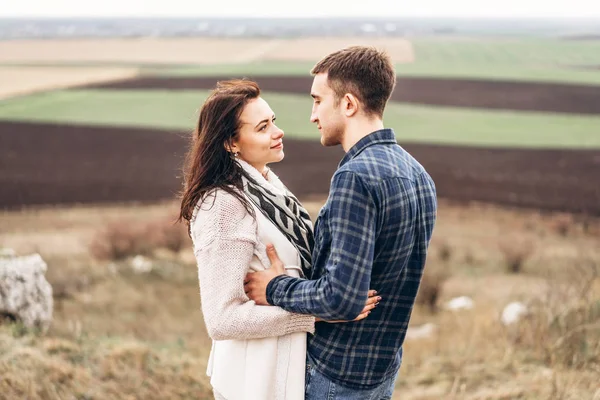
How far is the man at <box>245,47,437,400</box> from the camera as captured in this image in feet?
6.39

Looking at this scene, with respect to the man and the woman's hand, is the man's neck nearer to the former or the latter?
the man

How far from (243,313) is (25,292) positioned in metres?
4.90

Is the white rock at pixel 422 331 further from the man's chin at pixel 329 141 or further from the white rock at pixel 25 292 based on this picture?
the man's chin at pixel 329 141

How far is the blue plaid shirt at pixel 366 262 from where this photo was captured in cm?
193

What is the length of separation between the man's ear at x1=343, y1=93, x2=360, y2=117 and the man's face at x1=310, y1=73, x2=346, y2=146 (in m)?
0.02

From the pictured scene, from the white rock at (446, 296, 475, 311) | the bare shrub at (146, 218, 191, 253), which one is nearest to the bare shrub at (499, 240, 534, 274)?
the white rock at (446, 296, 475, 311)

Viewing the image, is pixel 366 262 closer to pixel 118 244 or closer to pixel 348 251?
pixel 348 251

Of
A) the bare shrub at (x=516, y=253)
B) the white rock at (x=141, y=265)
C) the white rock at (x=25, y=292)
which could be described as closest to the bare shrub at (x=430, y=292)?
the bare shrub at (x=516, y=253)

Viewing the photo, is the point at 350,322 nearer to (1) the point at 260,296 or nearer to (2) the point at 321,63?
(1) the point at 260,296

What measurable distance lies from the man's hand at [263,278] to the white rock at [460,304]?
33.8ft

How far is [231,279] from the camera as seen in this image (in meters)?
2.12

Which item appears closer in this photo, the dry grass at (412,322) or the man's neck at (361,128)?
the man's neck at (361,128)

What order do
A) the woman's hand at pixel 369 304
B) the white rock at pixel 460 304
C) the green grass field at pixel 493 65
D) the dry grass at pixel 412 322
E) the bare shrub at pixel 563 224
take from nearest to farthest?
the woman's hand at pixel 369 304 → the dry grass at pixel 412 322 → the white rock at pixel 460 304 → the bare shrub at pixel 563 224 → the green grass field at pixel 493 65

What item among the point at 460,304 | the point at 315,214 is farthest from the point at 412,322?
the point at 315,214
